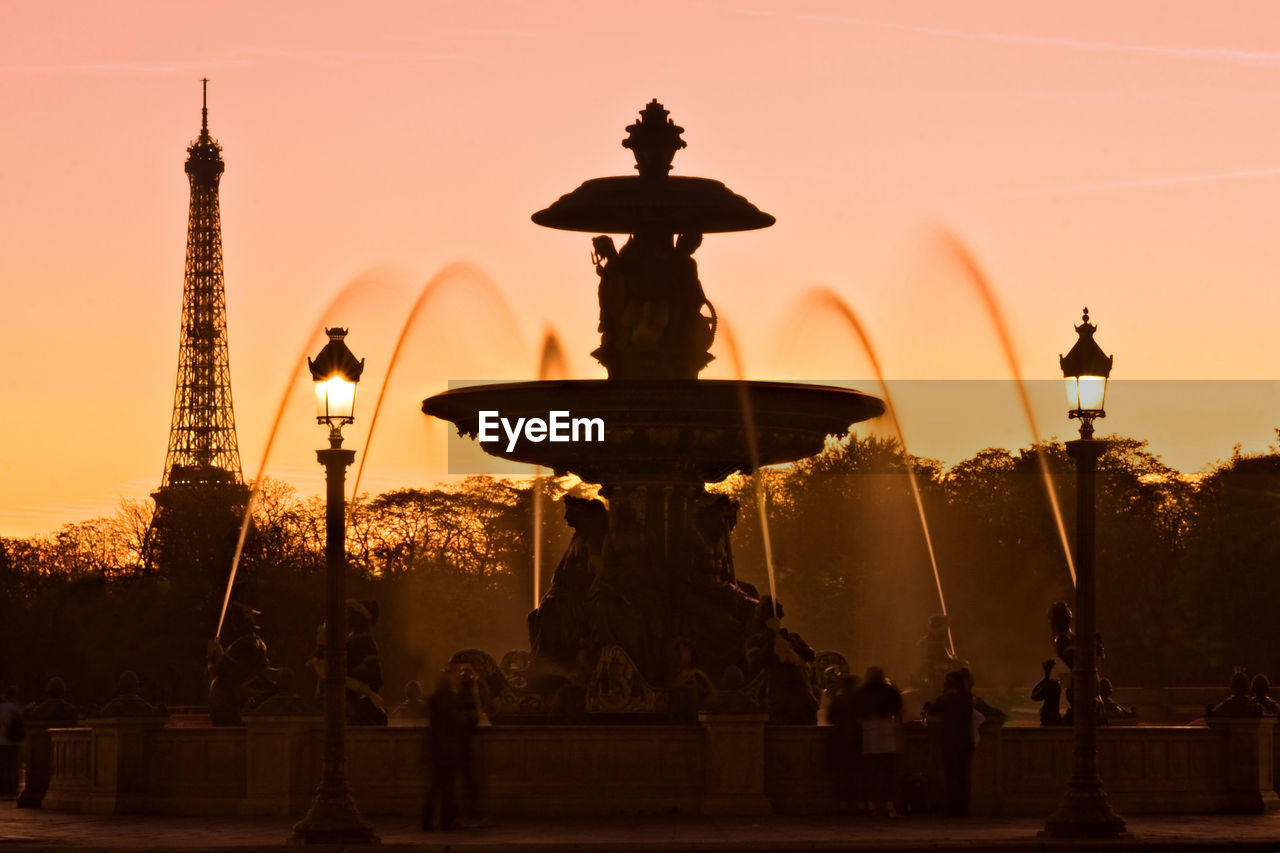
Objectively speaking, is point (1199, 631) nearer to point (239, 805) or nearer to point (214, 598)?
point (214, 598)

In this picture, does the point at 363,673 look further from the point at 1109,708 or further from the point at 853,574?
the point at 853,574

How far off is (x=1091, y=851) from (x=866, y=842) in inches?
64.5

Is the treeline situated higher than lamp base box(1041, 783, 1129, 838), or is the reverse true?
the treeline

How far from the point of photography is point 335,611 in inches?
829

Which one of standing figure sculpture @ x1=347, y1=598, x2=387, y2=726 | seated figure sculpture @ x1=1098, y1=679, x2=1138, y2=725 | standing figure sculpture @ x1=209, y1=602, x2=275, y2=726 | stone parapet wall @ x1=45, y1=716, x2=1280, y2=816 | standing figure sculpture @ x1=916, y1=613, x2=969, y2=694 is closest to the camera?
stone parapet wall @ x1=45, y1=716, x2=1280, y2=816

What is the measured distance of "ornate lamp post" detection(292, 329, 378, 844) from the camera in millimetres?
20328

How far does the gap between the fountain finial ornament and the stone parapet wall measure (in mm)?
7402

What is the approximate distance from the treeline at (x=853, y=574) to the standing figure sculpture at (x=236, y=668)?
163 feet

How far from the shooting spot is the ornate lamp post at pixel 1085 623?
2094 centimetres

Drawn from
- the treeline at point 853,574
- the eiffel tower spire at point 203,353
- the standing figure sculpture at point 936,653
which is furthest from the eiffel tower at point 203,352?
the standing figure sculpture at point 936,653

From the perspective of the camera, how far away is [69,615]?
277ft

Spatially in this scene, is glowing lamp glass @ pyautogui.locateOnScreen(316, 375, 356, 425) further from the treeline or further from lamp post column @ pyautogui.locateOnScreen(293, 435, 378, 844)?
the treeline

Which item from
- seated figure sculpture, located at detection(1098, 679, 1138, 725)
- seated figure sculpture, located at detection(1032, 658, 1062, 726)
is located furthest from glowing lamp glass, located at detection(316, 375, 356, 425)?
seated figure sculpture, located at detection(1098, 679, 1138, 725)

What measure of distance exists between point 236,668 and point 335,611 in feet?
20.8
